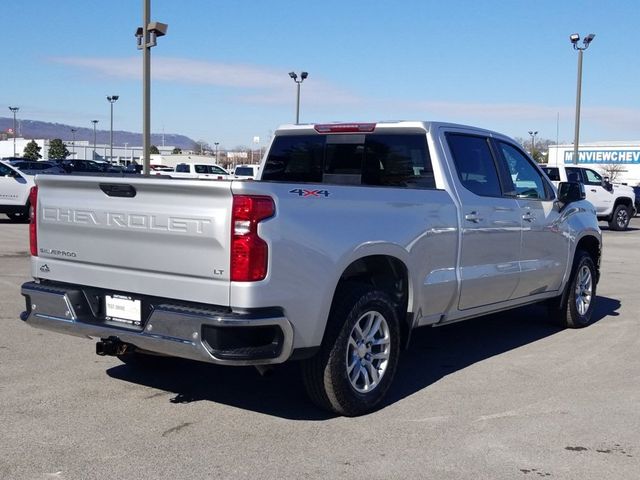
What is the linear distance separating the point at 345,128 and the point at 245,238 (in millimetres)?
2672

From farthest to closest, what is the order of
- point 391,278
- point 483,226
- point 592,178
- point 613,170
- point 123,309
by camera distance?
1. point 613,170
2. point 592,178
3. point 483,226
4. point 391,278
5. point 123,309

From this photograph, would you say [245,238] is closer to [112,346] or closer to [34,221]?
[112,346]

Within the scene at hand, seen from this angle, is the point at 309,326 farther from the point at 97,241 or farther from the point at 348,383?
the point at 97,241

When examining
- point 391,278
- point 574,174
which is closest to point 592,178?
point 574,174

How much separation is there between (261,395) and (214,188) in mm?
1967

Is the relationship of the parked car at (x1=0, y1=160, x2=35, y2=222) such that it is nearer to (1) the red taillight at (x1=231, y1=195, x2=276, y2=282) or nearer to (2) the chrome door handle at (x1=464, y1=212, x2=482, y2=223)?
(2) the chrome door handle at (x1=464, y1=212, x2=482, y2=223)

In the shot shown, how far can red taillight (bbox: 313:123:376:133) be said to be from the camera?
6.68 metres

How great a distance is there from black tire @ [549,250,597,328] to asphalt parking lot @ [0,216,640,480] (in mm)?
717

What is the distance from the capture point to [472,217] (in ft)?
20.8

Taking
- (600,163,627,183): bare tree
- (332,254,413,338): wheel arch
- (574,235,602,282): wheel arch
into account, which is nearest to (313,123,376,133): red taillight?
(332,254,413,338): wheel arch

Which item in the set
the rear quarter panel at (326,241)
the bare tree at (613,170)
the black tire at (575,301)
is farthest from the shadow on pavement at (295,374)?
the bare tree at (613,170)

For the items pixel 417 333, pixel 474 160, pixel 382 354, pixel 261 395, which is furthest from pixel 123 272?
pixel 417 333

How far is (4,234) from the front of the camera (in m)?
17.4

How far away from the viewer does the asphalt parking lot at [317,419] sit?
439 centimetres
